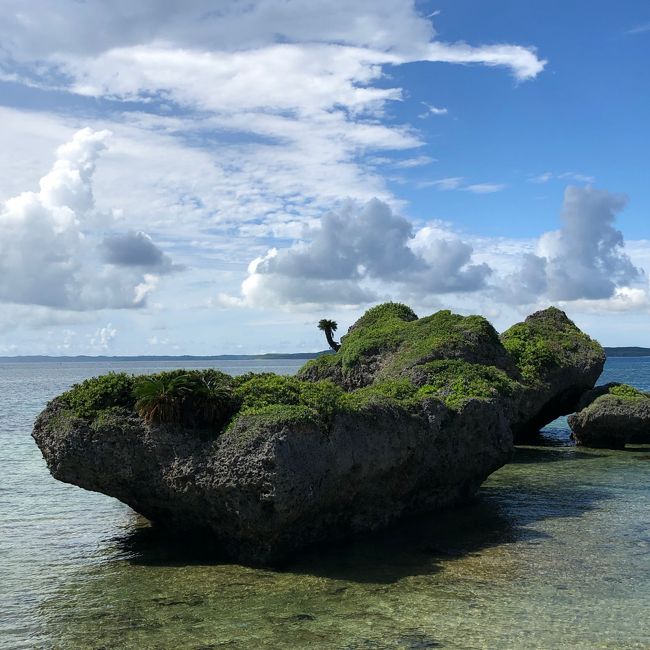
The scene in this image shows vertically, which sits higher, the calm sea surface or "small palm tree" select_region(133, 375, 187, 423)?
"small palm tree" select_region(133, 375, 187, 423)

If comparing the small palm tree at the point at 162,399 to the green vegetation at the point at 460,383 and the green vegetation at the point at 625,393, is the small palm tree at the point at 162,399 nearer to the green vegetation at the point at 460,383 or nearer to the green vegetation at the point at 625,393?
the green vegetation at the point at 460,383

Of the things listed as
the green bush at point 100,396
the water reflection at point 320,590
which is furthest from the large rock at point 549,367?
the green bush at point 100,396

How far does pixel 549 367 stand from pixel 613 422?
4.55 m

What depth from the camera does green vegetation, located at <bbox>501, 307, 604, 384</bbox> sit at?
40.1 meters

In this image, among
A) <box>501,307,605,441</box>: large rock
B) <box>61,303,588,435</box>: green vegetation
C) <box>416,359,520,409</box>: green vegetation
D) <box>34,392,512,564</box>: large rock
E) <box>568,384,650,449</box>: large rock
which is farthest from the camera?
<box>501,307,605,441</box>: large rock

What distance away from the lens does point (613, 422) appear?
37.3 metres

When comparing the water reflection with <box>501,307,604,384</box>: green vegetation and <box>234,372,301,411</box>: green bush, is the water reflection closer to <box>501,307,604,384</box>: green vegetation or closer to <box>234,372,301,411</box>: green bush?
<box>234,372,301,411</box>: green bush

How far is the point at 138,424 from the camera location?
17484 millimetres

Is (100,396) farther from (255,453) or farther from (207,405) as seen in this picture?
(255,453)

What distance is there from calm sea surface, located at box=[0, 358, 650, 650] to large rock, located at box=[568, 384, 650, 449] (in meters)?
14.2

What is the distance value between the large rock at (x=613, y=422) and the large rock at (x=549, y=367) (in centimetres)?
219

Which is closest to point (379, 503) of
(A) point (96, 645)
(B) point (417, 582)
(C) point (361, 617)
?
(B) point (417, 582)

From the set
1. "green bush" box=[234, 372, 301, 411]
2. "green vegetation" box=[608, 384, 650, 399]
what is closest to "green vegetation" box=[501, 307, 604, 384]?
"green vegetation" box=[608, 384, 650, 399]

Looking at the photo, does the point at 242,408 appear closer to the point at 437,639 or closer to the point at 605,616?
the point at 437,639
